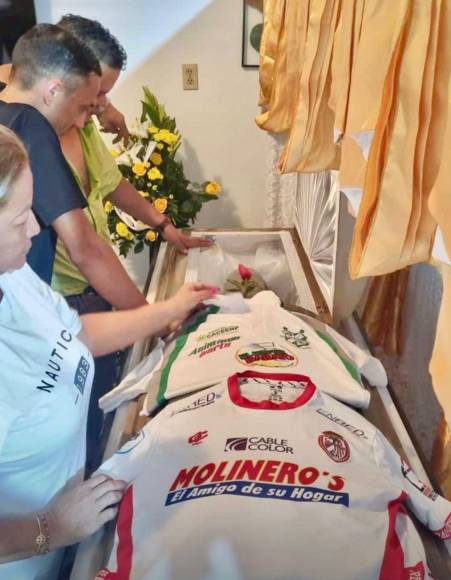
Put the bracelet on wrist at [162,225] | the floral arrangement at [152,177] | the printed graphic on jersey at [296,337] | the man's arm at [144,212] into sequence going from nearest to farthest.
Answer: the printed graphic on jersey at [296,337]
the man's arm at [144,212]
the bracelet on wrist at [162,225]
the floral arrangement at [152,177]

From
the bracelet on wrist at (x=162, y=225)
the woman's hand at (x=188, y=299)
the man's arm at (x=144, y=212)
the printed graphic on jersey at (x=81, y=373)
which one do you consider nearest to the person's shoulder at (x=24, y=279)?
the printed graphic on jersey at (x=81, y=373)

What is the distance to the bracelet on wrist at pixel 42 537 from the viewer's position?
2.22 feet

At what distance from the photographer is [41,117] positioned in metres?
1.07

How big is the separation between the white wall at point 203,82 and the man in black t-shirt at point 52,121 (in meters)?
1.26

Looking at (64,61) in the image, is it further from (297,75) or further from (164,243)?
(164,243)

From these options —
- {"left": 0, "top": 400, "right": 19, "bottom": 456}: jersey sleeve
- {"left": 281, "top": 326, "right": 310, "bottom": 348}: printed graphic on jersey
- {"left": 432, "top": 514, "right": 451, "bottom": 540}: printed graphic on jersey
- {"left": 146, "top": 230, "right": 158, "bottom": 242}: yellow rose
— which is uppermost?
{"left": 0, "top": 400, "right": 19, "bottom": 456}: jersey sleeve

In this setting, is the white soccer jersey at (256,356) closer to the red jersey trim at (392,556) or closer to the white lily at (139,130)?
the red jersey trim at (392,556)

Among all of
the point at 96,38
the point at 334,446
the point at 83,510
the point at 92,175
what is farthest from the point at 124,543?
the point at 96,38

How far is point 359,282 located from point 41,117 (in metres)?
0.78

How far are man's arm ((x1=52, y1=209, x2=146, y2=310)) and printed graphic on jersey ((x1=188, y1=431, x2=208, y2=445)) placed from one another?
0.51 m

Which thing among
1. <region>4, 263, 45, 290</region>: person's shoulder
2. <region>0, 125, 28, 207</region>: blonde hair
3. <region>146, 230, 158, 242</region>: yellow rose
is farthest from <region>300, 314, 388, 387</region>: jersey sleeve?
<region>146, 230, 158, 242</region>: yellow rose

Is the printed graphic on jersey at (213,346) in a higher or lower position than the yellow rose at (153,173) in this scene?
lower

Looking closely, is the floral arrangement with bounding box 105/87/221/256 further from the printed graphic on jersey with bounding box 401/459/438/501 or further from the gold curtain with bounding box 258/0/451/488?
the printed graphic on jersey with bounding box 401/459/438/501

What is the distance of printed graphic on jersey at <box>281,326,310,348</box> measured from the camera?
1079 millimetres
